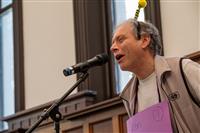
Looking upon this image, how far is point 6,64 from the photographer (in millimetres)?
6754

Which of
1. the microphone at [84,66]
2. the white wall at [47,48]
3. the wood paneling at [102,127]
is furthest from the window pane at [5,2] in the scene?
the microphone at [84,66]

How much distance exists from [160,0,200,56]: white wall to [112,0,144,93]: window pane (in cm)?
60

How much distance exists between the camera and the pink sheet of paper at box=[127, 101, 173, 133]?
239 centimetres

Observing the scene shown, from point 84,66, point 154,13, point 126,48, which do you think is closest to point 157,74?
point 126,48

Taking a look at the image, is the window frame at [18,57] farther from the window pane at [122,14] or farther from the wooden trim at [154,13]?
the wooden trim at [154,13]

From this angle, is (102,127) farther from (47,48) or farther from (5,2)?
(5,2)

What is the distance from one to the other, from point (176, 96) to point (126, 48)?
1.27 feet

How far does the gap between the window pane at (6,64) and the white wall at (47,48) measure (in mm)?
590

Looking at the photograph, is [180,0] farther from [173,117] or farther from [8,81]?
[8,81]

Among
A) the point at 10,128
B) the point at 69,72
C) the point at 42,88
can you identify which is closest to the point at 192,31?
the point at 69,72

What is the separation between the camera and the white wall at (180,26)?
12.9 ft

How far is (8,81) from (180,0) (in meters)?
3.20

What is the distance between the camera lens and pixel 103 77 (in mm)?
5117

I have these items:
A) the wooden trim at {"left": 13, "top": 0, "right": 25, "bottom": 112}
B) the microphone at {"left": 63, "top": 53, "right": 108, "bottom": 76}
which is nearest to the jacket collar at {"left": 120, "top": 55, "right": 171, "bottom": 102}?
the microphone at {"left": 63, "top": 53, "right": 108, "bottom": 76}
